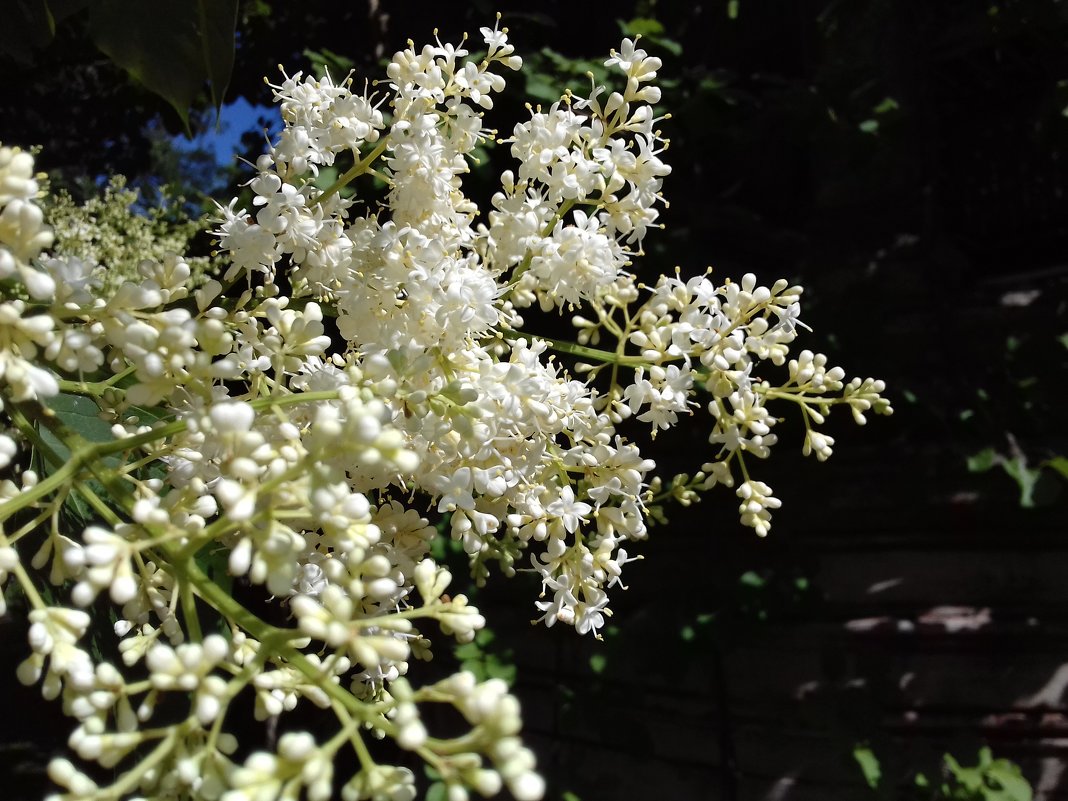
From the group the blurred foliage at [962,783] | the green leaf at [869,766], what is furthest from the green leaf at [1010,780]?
the green leaf at [869,766]

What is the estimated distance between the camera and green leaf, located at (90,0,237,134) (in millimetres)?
549

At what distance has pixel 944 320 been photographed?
1613 mm

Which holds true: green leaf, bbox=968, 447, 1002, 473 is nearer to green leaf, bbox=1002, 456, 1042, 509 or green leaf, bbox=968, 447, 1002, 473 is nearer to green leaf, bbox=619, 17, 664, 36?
green leaf, bbox=1002, 456, 1042, 509

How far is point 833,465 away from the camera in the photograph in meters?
1.62

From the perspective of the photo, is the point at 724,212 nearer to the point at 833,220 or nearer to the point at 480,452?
the point at 833,220

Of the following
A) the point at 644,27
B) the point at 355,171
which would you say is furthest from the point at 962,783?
the point at 355,171

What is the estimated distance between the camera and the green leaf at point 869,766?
1.39 meters

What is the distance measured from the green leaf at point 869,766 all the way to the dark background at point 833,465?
0.02 m

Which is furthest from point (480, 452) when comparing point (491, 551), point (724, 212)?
point (724, 212)

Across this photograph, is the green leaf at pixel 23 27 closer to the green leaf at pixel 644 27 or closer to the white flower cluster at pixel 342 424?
the white flower cluster at pixel 342 424

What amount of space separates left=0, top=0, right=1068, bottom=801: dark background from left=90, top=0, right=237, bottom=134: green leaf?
927mm

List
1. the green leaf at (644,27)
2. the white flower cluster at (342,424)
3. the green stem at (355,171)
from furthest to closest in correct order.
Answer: the green leaf at (644,27), the green stem at (355,171), the white flower cluster at (342,424)

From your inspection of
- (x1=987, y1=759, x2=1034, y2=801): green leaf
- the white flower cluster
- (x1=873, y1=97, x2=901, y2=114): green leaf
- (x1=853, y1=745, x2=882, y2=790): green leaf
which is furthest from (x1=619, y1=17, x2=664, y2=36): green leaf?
(x1=987, y1=759, x2=1034, y2=801): green leaf

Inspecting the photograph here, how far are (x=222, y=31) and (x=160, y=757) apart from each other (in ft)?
1.45
